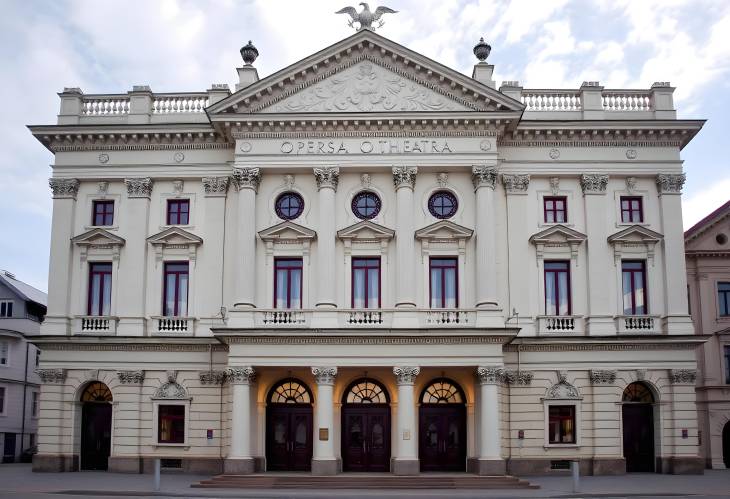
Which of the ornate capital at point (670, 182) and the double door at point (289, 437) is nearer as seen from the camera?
the double door at point (289, 437)

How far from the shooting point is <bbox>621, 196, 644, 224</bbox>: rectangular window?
38.5 m

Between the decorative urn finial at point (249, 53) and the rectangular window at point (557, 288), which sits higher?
the decorative urn finial at point (249, 53)

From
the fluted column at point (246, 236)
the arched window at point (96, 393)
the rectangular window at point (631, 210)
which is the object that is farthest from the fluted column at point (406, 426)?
the arched window at point (96, 393)

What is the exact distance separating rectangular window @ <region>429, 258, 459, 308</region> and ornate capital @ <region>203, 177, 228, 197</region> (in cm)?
1035

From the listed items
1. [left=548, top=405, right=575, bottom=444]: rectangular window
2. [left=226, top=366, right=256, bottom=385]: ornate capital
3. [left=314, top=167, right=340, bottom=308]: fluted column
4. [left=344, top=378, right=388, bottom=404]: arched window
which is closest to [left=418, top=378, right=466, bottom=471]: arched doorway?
[left=344, top=378, right=388, bottom=404]: arched window

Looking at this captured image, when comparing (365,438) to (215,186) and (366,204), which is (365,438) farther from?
(215,186)

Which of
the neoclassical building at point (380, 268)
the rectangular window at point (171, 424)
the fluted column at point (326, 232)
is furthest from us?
the rectangular window at point (171, 424)

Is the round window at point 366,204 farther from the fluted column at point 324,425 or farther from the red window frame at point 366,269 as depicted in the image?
the fluted column at point 324,425

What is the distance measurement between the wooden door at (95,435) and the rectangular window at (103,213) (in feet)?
28.1

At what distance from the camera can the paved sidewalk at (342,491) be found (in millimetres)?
28234

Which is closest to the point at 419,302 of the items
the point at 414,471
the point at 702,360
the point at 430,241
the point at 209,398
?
the point at 430,241

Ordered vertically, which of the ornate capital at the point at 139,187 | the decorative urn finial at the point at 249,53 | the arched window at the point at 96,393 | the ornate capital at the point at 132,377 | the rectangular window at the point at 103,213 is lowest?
the arched window at the point at 96,393

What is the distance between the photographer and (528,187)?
38.6 m

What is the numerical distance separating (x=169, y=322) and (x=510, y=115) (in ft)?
59.5
